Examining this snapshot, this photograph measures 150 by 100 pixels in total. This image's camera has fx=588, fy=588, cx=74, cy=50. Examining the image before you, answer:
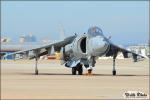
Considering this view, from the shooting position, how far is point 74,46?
1471 inches

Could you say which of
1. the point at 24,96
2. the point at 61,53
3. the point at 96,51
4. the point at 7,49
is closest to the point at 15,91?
the point at 24,96

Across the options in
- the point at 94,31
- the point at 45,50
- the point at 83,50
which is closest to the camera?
the point at 94,31

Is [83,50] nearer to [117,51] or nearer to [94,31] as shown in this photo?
[94,31]

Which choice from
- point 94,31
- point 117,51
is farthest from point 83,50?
point 117,51

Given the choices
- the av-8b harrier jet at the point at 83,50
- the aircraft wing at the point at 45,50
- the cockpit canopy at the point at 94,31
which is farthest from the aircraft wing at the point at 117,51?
the aircraft wing at the point at 45,50

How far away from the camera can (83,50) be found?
37.3 m

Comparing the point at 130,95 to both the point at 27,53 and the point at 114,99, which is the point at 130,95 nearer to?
the point at 114,99

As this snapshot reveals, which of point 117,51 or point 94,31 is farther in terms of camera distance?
point 117,51

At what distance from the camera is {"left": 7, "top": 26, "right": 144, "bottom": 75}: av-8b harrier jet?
116ft

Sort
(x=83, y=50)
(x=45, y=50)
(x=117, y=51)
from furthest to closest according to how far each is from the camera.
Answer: (x=45, y=50) < (x=117, y=51) < (x=83, y=50)

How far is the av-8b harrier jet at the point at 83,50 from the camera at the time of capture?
35.4m

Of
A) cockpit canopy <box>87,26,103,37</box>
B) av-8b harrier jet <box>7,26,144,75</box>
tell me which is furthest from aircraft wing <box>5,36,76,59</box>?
cockpit canopy <box>87,26,103,37</box>

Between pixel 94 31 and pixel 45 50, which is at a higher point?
pixel 94 31

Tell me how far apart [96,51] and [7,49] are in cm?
14182
